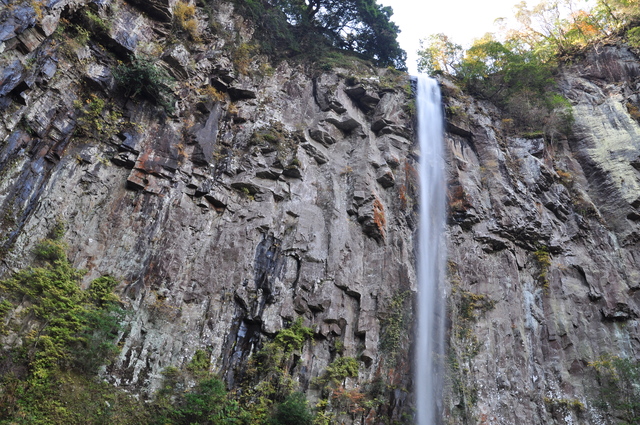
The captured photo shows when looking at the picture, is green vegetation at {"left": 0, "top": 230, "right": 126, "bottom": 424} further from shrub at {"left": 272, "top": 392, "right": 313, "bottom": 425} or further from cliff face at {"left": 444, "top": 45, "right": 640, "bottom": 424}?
cliff face at {"left": 444, "top": 45, "right": 640, "bottom": 424}

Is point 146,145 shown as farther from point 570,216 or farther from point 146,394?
point 570,216

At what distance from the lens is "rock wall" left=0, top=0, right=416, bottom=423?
9.99 metres

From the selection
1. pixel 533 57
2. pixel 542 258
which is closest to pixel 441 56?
pixel 533 57

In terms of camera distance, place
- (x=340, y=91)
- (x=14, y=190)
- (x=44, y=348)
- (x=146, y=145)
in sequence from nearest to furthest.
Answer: (x=44, y=348) < (x=14, y=190) < (x=146, y=145) < (x=340, y=91)

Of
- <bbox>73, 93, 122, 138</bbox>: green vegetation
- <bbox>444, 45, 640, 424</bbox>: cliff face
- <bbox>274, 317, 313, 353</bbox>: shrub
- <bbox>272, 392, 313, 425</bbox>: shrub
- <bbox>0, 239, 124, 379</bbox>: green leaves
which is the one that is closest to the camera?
<bbox>0, 239, 124, 379</bbox>: green leaves

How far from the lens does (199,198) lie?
12.6 metres

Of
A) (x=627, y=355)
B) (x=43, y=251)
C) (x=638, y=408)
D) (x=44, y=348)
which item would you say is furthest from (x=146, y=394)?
(x=627, y=355)

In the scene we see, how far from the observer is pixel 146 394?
9.52 metres

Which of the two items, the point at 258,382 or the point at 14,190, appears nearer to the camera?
the point at 14,190

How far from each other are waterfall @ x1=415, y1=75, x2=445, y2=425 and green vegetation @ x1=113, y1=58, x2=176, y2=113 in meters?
9.89

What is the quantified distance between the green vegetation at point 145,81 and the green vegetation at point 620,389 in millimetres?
15866

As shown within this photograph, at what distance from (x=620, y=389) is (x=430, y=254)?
6683 mm

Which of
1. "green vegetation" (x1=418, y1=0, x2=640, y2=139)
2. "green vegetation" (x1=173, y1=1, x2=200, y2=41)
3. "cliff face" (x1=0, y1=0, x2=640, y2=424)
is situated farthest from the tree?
"green vegetation" (x1=173, y1=1, x2=200, y2=41)

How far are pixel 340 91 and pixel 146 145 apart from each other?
8.79 m
